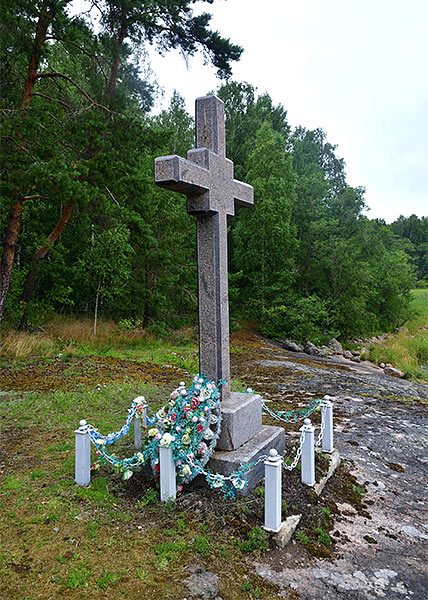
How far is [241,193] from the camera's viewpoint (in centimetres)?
479

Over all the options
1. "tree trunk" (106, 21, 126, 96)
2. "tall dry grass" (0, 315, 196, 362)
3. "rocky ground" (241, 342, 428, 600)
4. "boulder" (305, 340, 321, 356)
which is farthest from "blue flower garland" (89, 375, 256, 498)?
"boulder" (305, 340, 321, 356)

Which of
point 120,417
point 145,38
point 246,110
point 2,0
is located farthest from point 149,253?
point 246,110

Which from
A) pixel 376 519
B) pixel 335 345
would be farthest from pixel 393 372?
pixel 376 519

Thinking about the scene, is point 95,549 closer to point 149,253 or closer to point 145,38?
point 149,253

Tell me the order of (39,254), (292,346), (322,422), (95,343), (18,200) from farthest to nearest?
(292,346), (39,254), (95,343), (18,200), (322,422)

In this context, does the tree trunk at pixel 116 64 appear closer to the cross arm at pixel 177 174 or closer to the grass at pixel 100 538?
the cross arm at pixel 177 174

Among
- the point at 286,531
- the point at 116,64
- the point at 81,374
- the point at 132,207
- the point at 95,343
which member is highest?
the point at 116,64

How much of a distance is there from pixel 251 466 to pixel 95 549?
Result: 140cm

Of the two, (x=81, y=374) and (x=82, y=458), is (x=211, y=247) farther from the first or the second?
(x=81, y=374)

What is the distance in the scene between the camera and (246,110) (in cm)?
2642

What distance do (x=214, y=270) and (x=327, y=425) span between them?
84.1 inches

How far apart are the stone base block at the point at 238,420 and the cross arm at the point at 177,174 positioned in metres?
2.09

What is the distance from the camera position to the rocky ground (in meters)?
2.65

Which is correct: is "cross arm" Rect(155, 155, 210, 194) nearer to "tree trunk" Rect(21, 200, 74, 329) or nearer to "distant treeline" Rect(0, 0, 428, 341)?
"distant treeline" Rect(0, 0, 428, 341)
